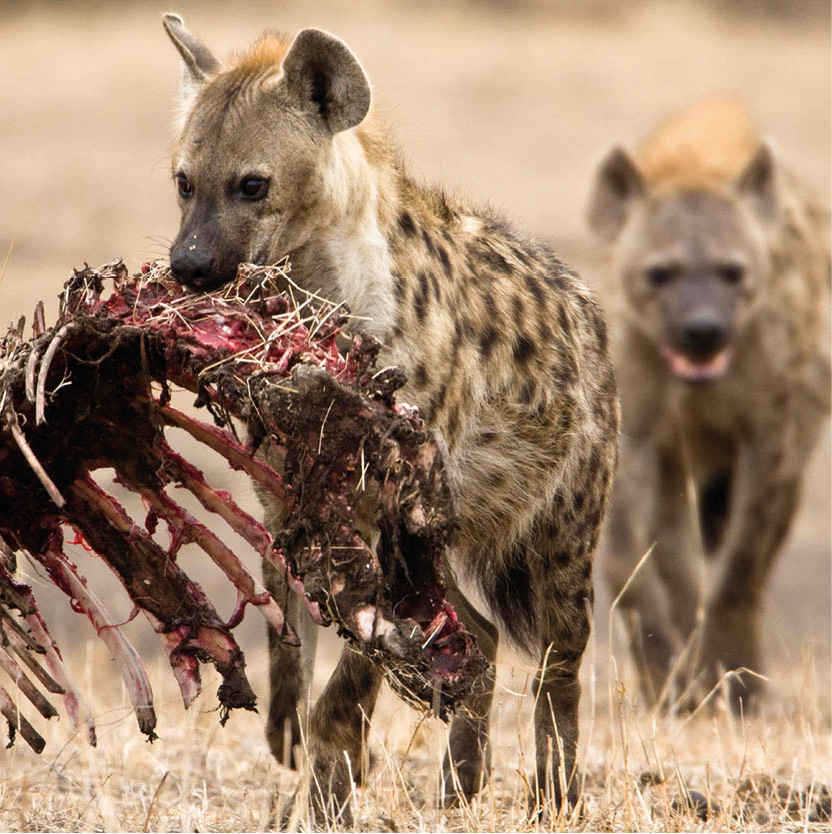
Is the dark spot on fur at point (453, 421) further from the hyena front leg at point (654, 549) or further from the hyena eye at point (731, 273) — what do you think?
the hyena eye at point (731, 273)

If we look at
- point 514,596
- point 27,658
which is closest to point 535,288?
point 514,596

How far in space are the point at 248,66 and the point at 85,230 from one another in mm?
10144

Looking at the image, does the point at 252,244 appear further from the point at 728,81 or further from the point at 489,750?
the point at 728,81

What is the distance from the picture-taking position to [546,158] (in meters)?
15.9

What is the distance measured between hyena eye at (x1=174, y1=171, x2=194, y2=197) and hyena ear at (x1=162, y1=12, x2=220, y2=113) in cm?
27

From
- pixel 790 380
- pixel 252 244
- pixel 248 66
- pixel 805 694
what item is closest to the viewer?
pixel 252 244

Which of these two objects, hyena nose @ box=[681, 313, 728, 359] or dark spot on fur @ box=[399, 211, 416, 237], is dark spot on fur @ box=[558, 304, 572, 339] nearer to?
dark spot on fur @ box=[399, 211, 416, 237]

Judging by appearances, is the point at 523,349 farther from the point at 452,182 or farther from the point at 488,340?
the point at 452,182

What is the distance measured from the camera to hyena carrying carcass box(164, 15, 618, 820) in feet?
11.9

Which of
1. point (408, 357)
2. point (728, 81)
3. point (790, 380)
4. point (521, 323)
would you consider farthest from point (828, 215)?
point (728, 81)

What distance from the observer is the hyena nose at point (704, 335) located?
7027 millimetres

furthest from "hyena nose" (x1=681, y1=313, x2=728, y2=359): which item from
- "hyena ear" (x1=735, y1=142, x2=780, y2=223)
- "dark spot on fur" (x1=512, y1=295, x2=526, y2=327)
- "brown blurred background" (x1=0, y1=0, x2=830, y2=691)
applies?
"brown blurred background" (x1=0, y1=0, x2=830, y2=691)

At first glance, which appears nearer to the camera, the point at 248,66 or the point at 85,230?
the point at 248,66

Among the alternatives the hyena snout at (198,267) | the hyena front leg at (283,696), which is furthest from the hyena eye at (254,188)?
the hyena front leg at (283,696)
